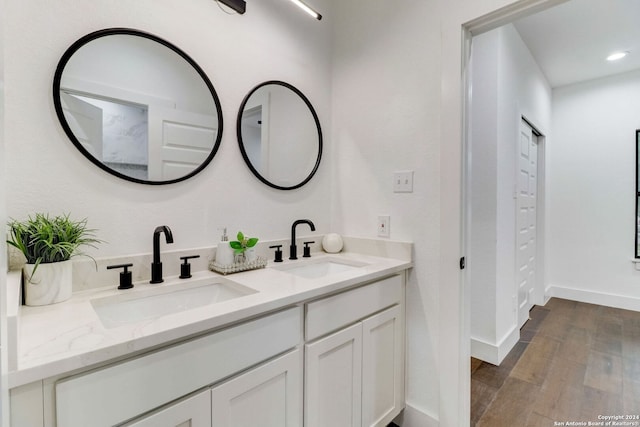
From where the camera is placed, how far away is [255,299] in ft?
3.02

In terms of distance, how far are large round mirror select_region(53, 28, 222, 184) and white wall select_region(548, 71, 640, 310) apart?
408 centimetres

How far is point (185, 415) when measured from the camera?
74 centimetres

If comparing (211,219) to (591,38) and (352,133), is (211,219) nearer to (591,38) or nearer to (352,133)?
(352,133)

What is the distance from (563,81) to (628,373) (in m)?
3.13

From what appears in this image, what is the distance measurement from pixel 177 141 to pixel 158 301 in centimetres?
66

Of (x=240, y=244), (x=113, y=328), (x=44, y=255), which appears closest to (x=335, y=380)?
(x=240, y=244)

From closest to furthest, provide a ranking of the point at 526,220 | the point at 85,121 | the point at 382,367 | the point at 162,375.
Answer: the point at 162,375 → the point at 85,121 → the point at 382,367 → the point at 526,220

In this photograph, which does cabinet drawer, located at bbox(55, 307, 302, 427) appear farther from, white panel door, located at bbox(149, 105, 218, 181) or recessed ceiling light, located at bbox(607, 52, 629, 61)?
recessed ceiling light, located at bbox(607, 52, 629, 61)

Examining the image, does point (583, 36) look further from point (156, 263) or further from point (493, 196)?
point (156, 263)

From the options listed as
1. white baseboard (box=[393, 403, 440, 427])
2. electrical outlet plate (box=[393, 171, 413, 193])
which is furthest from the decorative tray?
white baseboard (box=[393, 403, 440, 427])

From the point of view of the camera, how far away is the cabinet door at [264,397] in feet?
2.69

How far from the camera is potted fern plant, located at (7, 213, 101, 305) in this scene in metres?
0.83

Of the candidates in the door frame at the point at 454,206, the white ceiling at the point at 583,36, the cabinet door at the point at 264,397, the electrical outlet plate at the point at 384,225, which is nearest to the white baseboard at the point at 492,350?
the door frame at the point at 454,206

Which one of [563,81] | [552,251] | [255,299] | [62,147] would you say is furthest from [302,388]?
[563,81]
